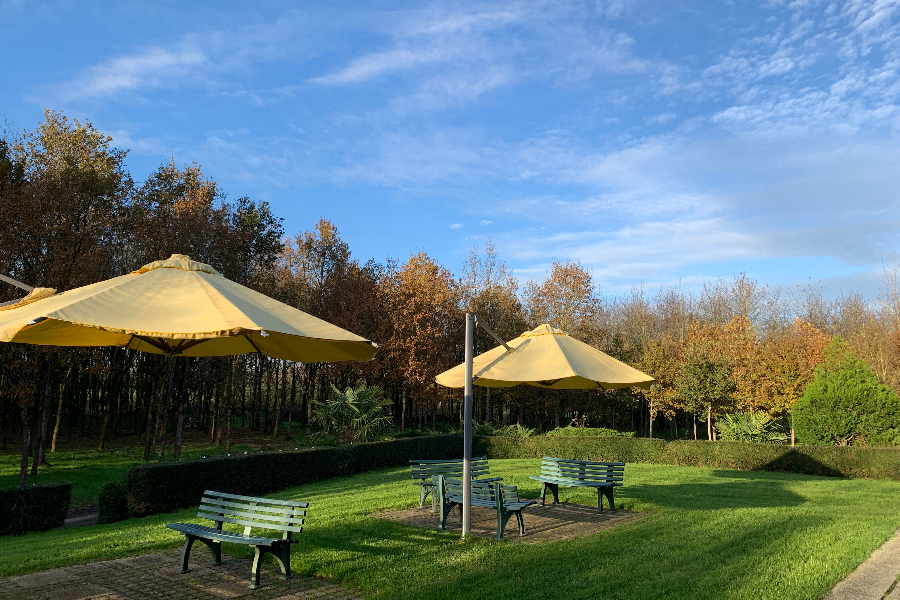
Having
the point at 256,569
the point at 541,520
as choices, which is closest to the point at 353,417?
the point at 541,520

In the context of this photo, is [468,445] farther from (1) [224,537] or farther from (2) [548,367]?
(1) [224,537]

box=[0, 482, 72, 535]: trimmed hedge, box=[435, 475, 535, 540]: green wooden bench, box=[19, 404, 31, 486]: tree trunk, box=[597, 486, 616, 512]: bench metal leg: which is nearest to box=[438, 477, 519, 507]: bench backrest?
box=[435, 475, 535, 540]: green wooden bench

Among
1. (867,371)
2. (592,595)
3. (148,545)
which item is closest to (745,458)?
(867,371)

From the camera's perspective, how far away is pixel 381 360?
2931 cm

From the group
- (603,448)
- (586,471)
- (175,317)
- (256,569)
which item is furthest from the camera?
(603,448)

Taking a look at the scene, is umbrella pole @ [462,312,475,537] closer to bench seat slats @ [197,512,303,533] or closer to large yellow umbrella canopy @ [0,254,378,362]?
bench seat slats @ [197,512,303,533]

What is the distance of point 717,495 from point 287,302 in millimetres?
23685

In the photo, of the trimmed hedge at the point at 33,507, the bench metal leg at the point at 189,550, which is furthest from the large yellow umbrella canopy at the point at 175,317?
the trimmed hedge at the point at 33,507

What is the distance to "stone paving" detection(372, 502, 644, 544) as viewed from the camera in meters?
8.14

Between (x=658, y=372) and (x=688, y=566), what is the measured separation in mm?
27280

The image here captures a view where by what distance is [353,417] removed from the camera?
19375 mm

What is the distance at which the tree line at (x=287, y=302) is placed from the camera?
17703mm

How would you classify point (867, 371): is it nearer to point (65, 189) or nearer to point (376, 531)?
point (376, 531)

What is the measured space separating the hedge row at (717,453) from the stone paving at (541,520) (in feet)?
30.1
